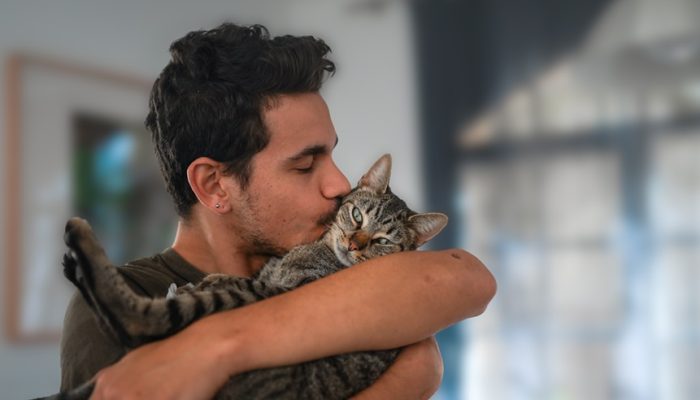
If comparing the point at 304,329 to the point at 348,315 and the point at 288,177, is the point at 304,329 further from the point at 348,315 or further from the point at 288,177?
the point at 288,177

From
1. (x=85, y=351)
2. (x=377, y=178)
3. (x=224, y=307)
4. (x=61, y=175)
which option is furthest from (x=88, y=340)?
(x=61, y=175)

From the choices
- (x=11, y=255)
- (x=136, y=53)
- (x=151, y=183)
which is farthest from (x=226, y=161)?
(x=136, y=53)

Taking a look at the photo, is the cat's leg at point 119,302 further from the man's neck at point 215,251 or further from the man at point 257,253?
the man's neck at point 215,251

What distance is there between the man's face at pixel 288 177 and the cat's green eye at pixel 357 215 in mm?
149

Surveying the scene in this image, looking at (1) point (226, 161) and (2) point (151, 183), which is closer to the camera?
(1) point (226, 161)

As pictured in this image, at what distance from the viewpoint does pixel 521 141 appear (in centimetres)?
328

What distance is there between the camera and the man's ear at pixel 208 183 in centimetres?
138

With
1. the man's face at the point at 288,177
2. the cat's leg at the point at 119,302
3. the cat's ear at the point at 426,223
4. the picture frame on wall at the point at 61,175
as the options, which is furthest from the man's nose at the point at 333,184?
the picture frame on wall at the point at 61,175

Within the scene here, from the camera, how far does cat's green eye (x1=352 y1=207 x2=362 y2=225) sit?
62.2 inches

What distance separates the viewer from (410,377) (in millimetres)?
1166

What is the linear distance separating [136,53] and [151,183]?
0.55 meters

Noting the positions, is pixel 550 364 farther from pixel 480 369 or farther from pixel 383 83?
pixel 383 83

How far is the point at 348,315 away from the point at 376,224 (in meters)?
0.56

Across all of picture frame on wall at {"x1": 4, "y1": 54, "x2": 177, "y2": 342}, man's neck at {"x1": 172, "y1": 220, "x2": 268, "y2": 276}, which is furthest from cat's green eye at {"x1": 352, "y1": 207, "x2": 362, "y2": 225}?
picture frame on wall at {"x1": 4, "y1": 54, "x2": 177, "y2": 342}
